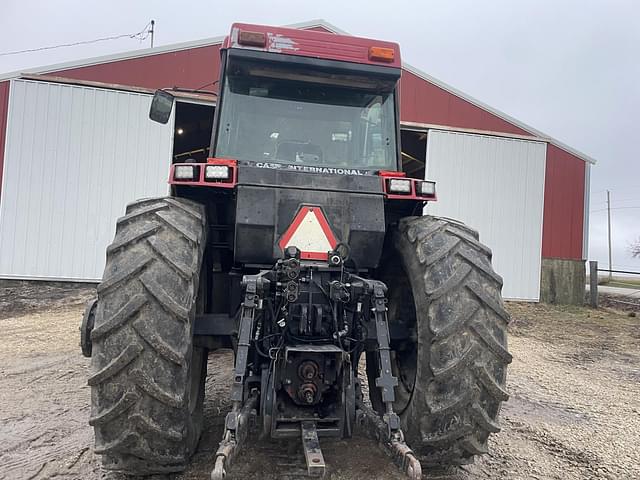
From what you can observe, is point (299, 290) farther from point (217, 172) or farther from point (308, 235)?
point (217, 172)

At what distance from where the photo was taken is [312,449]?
7.39 ft

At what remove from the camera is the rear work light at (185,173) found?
2.89 m

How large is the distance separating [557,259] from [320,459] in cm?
1247

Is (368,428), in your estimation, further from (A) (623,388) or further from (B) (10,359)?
(B) (10,359)

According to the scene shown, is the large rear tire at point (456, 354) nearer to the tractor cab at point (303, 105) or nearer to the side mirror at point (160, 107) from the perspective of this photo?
the tractor cab at point (303, 105)

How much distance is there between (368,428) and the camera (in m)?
2.53

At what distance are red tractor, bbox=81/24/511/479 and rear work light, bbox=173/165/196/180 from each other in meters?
0.04

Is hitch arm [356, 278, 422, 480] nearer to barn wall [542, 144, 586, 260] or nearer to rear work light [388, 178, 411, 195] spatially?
rear work light [388, 178, 411, 195]

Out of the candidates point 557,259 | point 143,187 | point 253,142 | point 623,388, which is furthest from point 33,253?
point 557,259

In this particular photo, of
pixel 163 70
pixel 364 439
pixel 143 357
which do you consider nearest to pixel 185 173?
pixel 143 357

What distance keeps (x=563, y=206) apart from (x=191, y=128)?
9916mm

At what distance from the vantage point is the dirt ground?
3.04m

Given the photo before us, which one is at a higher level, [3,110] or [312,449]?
[3,110]

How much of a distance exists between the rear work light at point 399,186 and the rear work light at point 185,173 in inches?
49.7
